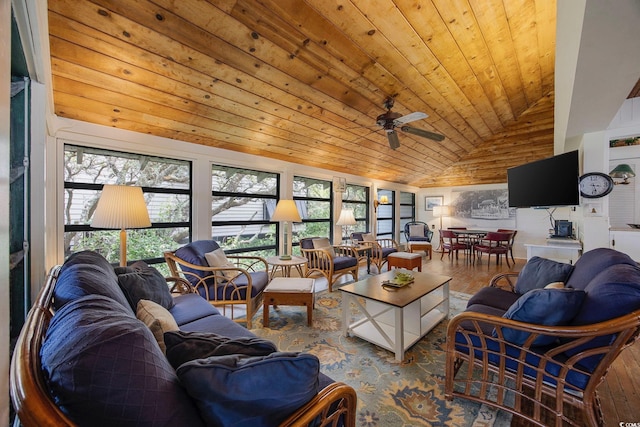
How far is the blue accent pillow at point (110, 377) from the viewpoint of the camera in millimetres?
603

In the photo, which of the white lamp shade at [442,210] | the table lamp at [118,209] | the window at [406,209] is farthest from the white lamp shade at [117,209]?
the white lamp shade at [442,210]

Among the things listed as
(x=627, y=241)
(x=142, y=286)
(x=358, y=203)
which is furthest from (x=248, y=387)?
(x=358, y=203)

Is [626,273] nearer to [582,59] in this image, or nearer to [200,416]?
[582,59]

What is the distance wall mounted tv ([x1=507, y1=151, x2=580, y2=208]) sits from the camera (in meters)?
3.10

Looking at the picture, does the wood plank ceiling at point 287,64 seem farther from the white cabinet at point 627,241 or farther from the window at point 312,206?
the white cabinet at point 627,241

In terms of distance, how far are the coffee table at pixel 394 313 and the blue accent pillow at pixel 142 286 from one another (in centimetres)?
153

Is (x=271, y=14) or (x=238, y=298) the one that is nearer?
(x=271, y=14)

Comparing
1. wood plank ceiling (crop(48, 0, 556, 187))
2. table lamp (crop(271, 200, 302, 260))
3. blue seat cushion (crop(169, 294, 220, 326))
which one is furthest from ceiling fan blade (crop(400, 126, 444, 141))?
blue seat cushion (crop(169, 294, 220, 326))

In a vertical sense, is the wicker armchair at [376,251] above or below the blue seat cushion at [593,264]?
below

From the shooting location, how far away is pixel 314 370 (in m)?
0.84

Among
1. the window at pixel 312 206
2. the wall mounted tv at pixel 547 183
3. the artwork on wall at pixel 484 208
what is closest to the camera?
the wall mounted tv at pixel 547 183

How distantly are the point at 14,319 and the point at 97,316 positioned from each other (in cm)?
101

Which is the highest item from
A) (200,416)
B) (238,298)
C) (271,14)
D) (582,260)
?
(271,14)

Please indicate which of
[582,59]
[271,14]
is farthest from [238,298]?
[582,59]
